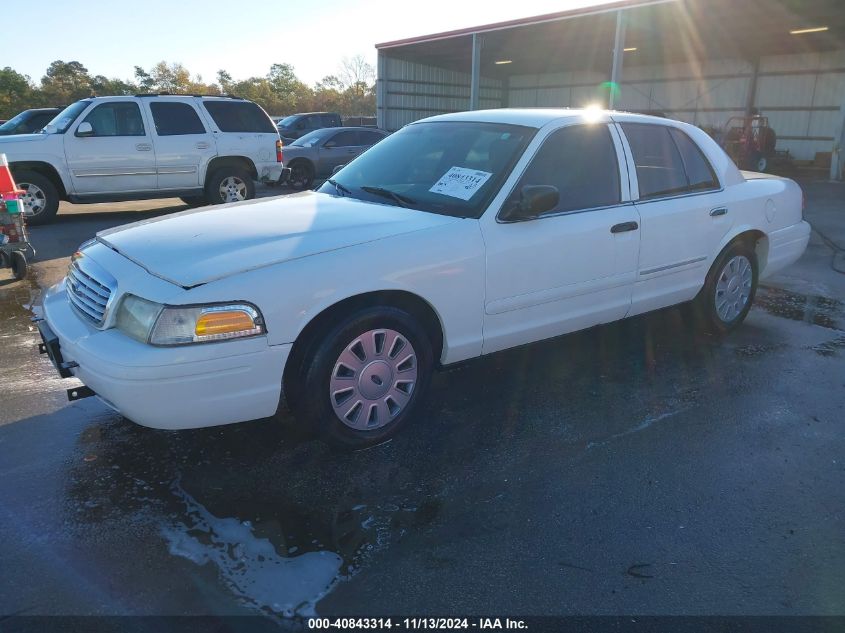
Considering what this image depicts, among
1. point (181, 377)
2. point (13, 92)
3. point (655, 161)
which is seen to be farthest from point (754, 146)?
point (13, 92)

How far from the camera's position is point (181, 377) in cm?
268

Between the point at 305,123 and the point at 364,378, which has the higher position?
the point at 305,123

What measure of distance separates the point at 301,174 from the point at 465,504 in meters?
13.9

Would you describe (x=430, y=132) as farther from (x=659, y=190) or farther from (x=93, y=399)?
(x=93, y=399)

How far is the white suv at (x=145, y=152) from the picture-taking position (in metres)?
9.47

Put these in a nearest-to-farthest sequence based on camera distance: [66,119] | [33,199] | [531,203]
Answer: [531,203] → [33,199] → [66,119]

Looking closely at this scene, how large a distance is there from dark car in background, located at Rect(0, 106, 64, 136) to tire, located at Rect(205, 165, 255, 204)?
317cm

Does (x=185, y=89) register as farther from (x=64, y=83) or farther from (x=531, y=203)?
(x=531, y=203)

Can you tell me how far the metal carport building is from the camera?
19.3 meters

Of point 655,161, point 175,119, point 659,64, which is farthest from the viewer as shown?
point 659,64

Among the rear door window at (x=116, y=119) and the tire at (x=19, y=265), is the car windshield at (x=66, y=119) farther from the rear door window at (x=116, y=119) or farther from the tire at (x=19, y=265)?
the tire at (x=19, y=265)

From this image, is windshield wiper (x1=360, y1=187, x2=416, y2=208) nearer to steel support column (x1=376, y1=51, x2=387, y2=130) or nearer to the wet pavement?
the wet pavement

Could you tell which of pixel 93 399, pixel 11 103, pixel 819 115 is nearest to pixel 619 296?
pixel 93 399

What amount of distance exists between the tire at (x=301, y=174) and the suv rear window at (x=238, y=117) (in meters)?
4.17
